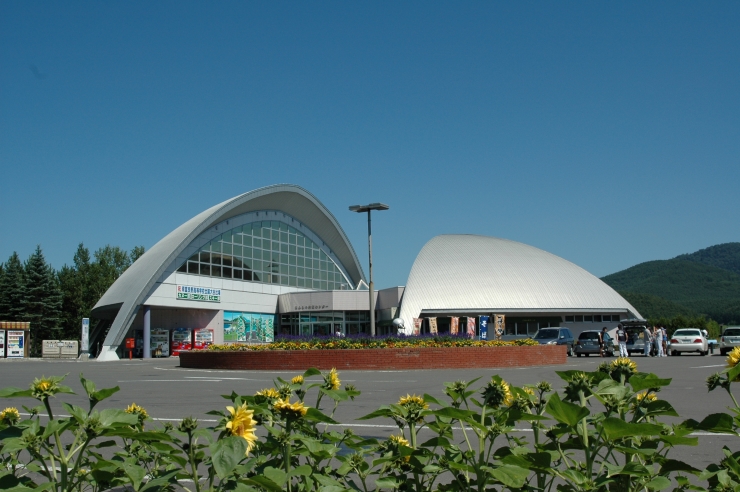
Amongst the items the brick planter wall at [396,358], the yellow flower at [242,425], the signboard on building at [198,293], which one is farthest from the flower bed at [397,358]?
the yellow flower at [242,425]

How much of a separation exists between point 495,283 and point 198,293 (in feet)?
70.8

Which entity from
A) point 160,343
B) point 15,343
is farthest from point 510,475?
point 15,343

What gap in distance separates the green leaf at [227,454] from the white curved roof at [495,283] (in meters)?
44.3

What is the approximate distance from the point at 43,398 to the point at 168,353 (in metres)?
42.1

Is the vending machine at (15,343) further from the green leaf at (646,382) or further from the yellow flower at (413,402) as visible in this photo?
the green leaf at (646,382)

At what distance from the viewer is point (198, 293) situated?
4269 centimetres

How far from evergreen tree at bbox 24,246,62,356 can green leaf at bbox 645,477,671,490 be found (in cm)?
6651

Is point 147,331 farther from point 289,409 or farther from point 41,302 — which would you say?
point 289,409

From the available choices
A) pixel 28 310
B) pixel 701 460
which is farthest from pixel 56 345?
pixel 701 460

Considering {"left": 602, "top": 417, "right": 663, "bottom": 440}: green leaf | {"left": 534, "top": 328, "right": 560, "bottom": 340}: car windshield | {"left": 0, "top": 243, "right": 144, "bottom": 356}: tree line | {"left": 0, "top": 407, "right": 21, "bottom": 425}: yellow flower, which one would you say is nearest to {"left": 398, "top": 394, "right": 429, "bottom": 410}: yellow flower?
{"left": 602, "top": 417, "right": 663, "bottom": 440}: green leaf

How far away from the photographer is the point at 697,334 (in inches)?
1359

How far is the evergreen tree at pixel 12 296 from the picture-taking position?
6103 centimetres

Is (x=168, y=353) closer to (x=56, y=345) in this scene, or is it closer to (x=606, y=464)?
(x=56, y=345)

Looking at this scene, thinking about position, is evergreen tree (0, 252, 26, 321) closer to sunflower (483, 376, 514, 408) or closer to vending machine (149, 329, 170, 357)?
vending machine (149, 329, 170, 357)
